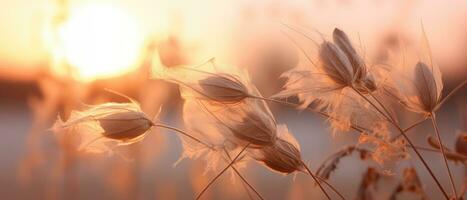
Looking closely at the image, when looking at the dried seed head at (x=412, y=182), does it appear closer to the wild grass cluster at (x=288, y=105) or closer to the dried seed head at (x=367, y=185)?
the dried seed head at (x=367, y=185)

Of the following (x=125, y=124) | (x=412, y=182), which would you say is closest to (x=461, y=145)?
(x=412, y=182)

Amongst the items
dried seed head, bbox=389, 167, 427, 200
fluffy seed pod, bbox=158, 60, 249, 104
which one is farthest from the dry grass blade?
fluffy seed pod, bbox=158, 60, 249, 104

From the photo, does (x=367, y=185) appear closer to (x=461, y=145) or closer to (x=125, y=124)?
(x=461, y=145)

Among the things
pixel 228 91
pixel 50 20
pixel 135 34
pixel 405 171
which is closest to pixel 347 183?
pixel 135 34

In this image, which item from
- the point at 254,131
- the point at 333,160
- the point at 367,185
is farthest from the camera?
the point at 367,185

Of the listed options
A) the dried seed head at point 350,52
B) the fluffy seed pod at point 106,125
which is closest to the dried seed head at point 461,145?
the dried seed head at point 350,52

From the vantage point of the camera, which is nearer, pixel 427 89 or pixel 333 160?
pixel 427 89
